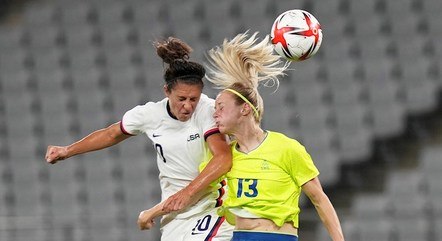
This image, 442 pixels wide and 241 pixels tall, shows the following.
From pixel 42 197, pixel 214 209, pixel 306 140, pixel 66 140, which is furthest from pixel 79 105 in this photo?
pixel 214 209

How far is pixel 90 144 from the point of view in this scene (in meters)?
5.68

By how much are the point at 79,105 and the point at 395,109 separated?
4110 mm

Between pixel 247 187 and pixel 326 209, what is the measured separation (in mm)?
438

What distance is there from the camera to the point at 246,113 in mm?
5070

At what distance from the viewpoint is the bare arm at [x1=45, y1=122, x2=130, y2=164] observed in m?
5.62

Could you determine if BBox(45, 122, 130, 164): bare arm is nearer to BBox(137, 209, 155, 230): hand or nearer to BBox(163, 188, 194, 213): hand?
BBox(137, 209, 155, 230): hand

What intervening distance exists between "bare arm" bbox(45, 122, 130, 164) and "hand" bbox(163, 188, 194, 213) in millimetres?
673

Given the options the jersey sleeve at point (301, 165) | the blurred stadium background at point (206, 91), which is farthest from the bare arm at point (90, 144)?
the blurred stadium background at point (206, 91)

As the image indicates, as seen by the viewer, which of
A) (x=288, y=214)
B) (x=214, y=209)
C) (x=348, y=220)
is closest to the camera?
(x=288, y=214)

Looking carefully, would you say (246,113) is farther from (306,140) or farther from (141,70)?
(141,70)

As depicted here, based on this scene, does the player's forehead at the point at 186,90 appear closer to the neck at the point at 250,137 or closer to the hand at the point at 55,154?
the neck at the point at 250,137

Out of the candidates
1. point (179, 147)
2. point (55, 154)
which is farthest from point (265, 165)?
point (55, 154)

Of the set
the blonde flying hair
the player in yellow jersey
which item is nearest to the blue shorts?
the player in yellow jersey

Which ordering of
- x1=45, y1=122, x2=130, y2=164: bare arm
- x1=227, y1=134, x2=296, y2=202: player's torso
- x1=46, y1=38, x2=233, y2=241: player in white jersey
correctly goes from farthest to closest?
1. x1=45, y1=122, x2=130, y2=164: bare arm
2. x1=46, y1=38, x2=233, y2=241: player in white jersey
3. x1=227, y1=134, x2=296, y2=202: player's torso
